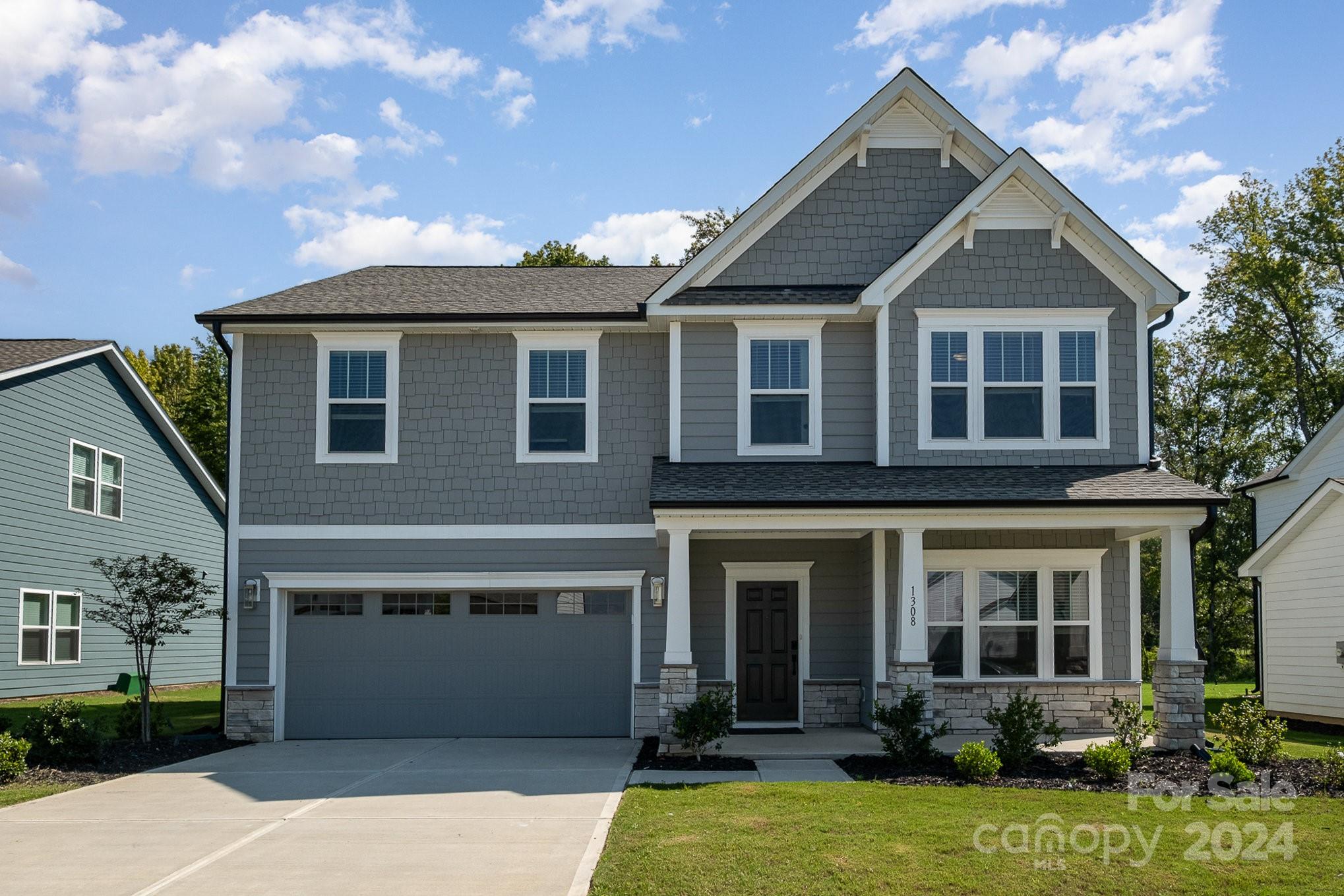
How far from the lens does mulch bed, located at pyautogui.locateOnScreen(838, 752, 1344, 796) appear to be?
37.4ft

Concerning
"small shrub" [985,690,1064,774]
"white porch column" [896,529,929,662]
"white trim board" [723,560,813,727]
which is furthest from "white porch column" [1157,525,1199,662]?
"white trim board" [723,560,813,727]

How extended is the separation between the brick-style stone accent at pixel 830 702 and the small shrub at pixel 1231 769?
17.4 ft

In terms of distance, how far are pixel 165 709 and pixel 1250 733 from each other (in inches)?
661

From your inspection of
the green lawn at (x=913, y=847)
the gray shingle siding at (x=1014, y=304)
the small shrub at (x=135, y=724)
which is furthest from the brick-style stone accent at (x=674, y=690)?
the small shrub at (x=135, y=724)

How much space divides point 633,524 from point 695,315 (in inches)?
118

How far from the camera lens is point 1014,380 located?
1544 centimetres

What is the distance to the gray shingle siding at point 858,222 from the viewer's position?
53.0ft

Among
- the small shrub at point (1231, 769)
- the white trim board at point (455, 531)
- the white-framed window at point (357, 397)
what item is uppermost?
the white-framed window at point (357, 397)

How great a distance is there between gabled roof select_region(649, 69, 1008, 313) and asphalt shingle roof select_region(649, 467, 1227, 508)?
2.84m

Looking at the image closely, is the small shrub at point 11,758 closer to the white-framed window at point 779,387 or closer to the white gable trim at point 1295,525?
the white-framed window at point 779,387

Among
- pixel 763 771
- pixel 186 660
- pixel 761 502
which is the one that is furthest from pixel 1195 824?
pixel 186 660

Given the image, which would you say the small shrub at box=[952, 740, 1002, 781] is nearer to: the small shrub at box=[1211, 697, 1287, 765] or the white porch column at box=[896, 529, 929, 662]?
the white porch column at box=[896, 529, 929, 662]

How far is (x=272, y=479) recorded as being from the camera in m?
16.1

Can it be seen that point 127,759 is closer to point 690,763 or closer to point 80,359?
point 690,763
